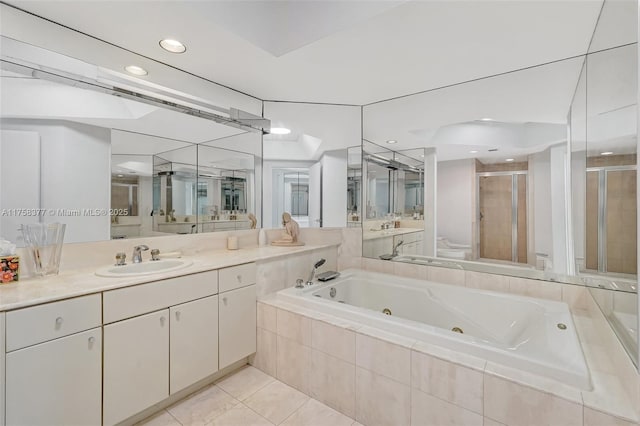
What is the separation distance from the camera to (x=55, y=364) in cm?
132

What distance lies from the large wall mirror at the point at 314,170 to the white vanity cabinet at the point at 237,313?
3.26 ft

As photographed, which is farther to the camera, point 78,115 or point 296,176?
point 296,176

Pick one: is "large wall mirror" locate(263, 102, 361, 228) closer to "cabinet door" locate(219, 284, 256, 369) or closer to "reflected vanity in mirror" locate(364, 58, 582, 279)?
"reflected vanity in mirror" locate(364, 58, 582, 279)

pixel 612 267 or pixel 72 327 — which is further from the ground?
pixel 612 267

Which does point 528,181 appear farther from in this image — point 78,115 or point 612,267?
point 78,115

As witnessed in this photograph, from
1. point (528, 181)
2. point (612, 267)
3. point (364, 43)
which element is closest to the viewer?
point (612, 267)

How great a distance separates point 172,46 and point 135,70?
0.38 m

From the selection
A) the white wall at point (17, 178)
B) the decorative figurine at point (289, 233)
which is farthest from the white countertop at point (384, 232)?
the white wall at point (17, 178)

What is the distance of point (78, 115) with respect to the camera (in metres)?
1.79

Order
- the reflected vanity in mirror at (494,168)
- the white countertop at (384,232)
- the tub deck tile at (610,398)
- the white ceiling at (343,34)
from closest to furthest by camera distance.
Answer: the tub deck tile at (610,398), the white ceiling at (343,34), the reflected vanity in mirror at (494,168), the white countertop at (384,232)

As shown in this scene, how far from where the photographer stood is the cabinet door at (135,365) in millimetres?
1488

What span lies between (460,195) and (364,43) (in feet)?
4.97

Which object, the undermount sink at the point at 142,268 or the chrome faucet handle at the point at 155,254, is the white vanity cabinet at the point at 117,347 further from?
the chrome faucet handle at the point at 155,254

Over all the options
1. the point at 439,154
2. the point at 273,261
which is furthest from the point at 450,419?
the point at 439,154
